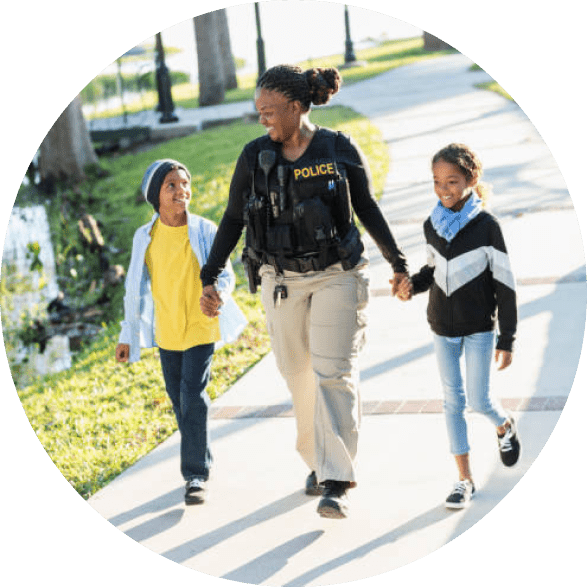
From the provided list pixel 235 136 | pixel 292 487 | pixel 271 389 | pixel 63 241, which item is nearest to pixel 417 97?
pixel 235 136

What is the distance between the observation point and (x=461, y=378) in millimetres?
4957

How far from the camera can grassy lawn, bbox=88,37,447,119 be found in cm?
2370

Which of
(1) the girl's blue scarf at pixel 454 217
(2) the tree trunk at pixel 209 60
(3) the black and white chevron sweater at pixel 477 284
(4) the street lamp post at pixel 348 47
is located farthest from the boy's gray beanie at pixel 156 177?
(4) the street lamp post at pixel 348 47

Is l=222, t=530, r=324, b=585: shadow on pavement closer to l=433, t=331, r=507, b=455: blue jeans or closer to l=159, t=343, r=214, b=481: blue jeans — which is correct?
l=159, t=343, r=214, b=481: blue jeans

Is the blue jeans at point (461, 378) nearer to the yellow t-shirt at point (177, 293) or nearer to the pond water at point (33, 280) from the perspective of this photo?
the yellow t-shirt at point (177, 293)

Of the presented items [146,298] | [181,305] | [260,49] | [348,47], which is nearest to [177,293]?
[181,305]

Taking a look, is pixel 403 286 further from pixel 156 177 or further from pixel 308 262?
pixel 156 177

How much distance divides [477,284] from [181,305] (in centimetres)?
151

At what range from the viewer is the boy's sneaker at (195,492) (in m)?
5.31

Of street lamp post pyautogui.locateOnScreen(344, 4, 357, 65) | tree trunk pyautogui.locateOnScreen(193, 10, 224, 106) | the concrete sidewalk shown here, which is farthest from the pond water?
street lamp post pyautogui.locateOnScreen(344, 4, 357, 65)

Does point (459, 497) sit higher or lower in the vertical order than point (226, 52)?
lower

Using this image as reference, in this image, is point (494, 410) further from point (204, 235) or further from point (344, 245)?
point (204, 235)

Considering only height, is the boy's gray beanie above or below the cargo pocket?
above

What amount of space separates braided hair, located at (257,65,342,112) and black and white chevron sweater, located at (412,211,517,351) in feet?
2.89
